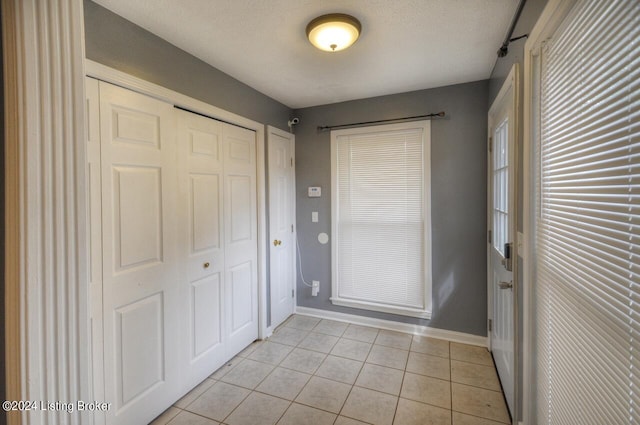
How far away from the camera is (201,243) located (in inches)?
85.0

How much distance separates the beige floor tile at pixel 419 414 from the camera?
1764mm

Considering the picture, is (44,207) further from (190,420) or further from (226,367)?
(226,367)

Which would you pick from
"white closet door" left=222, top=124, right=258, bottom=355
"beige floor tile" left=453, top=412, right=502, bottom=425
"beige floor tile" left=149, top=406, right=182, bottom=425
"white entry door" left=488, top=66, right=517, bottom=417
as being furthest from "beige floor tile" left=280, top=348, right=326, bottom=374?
"white entry door" left=488, top=66, right=517, bottom=417

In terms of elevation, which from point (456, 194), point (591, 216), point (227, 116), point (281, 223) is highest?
point (227, 116)

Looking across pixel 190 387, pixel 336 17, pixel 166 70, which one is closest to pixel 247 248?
pixel 190 387

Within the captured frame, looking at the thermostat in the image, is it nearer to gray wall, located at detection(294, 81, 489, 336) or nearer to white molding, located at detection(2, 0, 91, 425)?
gray wall, located at detection(294, 81, 489, 336)

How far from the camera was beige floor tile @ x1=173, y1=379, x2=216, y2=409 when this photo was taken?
193 centimetres

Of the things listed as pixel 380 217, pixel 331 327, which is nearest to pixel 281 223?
pixel 380 217

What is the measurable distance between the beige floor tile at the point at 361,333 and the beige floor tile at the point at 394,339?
0.06 m

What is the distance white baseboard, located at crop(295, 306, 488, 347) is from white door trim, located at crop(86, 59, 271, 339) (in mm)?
654

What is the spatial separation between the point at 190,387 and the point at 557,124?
105 inches

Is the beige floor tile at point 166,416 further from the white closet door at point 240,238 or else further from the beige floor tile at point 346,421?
the beige floor tile at point 346,421

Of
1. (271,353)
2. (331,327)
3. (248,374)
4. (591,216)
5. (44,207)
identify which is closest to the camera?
(44,207)

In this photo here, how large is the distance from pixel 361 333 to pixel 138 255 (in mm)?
2185
